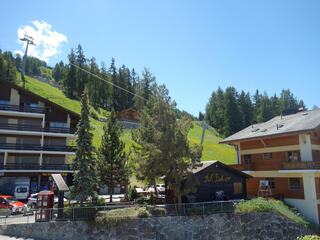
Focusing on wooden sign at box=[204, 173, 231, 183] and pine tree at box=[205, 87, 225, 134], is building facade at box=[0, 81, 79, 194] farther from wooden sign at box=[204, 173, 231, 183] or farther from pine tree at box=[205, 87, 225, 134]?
pine tree at box=[205, 87, 225, 134]

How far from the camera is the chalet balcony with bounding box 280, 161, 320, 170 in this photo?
28.9m

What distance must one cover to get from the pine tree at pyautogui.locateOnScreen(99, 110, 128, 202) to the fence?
761cm

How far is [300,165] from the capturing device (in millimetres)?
29781

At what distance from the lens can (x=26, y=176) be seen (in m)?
43.1

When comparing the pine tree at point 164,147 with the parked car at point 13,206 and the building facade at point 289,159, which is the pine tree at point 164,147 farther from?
the parked car at point 13,206

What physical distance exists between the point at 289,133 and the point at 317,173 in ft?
14.6

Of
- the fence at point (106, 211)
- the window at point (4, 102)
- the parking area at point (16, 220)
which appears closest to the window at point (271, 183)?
the fence at point (106, 211)

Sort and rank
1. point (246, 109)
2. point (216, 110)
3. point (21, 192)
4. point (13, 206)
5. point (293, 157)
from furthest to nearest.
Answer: point (216, 110) → point (246, 109) → point (21, 192) → point (293, 157) → point (13, 206)

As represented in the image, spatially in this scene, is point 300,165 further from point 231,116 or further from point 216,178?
point 231,116

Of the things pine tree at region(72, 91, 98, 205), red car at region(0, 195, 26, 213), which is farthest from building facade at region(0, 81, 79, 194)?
pine tree at region(72, 91, 98, 205)

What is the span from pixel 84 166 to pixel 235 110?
81089 millimetres

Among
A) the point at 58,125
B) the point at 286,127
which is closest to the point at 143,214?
the point at 286,127

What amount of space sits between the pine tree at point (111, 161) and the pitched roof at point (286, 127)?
13910 mm

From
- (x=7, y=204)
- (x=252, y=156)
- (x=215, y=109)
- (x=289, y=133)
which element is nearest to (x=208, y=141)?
(x=215, y=109)
